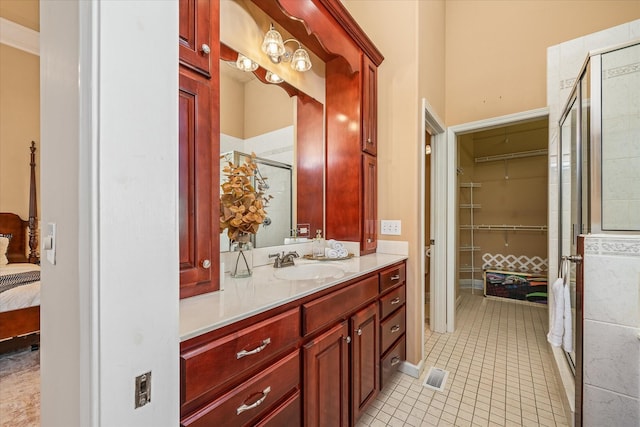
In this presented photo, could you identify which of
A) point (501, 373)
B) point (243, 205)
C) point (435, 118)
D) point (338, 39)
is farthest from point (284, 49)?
point (501, 373)

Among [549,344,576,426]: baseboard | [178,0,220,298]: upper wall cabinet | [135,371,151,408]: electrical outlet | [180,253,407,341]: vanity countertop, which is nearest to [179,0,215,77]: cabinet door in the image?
[178,0,220,298]: upper wall cabinet

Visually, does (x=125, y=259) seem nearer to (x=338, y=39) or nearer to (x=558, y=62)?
(x=338, y=39)

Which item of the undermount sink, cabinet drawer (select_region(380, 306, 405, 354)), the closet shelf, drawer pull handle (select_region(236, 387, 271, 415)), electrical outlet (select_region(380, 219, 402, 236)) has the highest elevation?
electrical outlet (select_region(380, 219, 402, 236))

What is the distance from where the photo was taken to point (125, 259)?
47 centimetres

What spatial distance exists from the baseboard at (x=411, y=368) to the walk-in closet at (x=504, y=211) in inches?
91.4

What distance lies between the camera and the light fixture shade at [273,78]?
182cm

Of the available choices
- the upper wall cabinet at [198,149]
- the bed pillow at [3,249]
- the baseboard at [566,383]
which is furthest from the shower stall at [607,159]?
the bed pillow at [3,249]

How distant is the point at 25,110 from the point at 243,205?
3.66 meters

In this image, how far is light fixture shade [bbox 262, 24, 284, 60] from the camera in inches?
67.8

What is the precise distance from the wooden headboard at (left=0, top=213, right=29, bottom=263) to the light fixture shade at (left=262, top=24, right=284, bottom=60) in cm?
347

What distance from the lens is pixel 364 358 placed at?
1.48 m

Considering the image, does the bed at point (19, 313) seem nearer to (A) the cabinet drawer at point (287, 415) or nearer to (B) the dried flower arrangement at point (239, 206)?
(B) the dried flower arrangement at point (239, 206)

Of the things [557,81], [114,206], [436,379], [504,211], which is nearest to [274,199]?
[114,206]

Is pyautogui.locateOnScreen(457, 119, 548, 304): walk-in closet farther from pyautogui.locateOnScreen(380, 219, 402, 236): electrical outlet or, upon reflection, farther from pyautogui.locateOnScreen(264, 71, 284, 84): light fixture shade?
pyautogui.locateOnScreen(264, 71, 284, 84): light fixture shade
